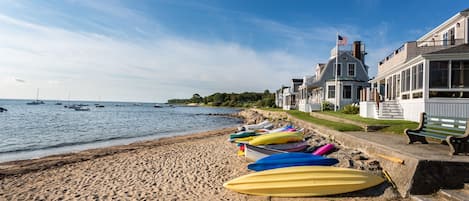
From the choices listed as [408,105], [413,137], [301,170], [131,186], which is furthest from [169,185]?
[408,105]

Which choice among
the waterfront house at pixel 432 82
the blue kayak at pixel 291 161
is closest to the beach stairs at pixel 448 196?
the blue kayak at pixel 291 161

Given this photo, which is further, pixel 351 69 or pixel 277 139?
pixel 351 69

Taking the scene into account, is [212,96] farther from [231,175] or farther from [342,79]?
[231,175]

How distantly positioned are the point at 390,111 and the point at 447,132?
9.16 meters

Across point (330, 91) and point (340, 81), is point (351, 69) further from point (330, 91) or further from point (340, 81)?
point (330, 91)

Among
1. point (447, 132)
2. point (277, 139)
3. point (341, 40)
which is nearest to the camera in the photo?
point (447, 132)

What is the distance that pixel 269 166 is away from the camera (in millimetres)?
7734

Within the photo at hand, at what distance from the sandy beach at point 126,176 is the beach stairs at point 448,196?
1198 mm

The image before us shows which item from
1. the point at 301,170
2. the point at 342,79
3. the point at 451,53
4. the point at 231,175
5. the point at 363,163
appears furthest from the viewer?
the point at 342,79

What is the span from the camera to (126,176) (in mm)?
9062

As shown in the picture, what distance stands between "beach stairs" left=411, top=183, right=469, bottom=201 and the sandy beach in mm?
1198

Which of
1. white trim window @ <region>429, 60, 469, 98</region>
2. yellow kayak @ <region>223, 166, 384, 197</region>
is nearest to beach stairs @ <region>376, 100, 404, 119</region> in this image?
white trim window @ <region>429, 60, 469, 98</region>

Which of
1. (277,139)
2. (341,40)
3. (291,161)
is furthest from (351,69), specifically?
(291,161)

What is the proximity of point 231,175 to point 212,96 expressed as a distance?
154213mm
